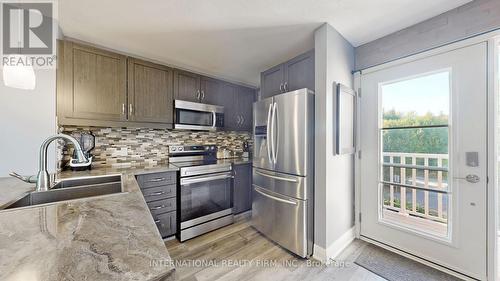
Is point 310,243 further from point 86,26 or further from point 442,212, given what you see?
point 86,26

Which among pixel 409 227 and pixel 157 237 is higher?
pixel 157 237

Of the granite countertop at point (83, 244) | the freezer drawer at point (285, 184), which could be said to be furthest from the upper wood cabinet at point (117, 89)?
the freezer drawer at point (285, 184)

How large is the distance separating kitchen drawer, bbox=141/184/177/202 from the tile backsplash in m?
0.63

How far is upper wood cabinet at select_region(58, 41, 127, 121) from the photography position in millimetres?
1879

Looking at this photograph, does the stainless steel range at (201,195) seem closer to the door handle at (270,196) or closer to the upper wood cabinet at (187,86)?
the door handle at (270,196)

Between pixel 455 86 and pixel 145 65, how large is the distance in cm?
323

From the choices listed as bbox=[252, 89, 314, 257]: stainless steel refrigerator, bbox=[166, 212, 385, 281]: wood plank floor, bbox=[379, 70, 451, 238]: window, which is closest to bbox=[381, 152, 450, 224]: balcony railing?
bbox=[379, 70, 451, 238]: window

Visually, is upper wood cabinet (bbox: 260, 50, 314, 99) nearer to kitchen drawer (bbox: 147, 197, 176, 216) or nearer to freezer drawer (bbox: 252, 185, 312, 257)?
freezer drawer (bbox: 252, 185, 312, 257)

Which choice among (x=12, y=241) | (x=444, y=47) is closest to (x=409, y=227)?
(x=444, y=47)

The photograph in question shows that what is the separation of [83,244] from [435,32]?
282 centimetres

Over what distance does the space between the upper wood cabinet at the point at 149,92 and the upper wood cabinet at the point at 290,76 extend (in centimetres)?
137

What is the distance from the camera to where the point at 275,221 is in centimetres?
219

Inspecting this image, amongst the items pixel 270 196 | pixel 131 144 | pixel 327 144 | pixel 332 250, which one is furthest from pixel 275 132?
pixel 131 144

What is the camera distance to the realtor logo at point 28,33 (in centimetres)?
158
